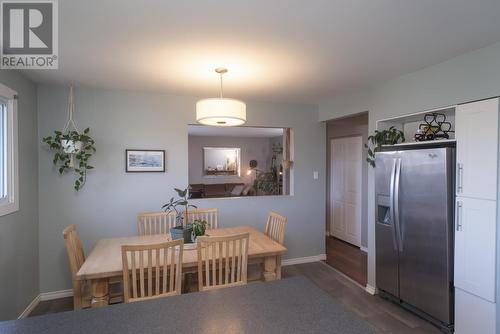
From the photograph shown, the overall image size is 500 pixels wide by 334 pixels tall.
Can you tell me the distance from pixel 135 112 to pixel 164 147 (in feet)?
1.78

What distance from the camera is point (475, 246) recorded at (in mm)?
2242

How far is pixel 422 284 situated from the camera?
8.59ft

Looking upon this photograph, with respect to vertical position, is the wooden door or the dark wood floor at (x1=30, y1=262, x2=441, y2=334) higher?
the wooden door

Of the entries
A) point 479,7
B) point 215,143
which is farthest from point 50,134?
point 215,143

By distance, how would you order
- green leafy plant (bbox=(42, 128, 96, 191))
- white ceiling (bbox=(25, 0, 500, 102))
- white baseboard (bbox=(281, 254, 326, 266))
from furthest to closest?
1. white baseboard (bbox=(281, 254, 326, 266))
2. green leafy plant (bbox=(42, 128, 96, 191))
3. white ceiling (bbox=(25, 0, 500, 102))

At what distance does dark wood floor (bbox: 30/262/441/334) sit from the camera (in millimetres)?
2581

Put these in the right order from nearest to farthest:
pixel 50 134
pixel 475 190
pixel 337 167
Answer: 1. pixel 475 190
2. pixel 50 134
3. pixel 337 167

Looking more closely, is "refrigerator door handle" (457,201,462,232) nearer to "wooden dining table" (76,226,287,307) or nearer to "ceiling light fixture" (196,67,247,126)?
"wooden dining table" (76,226,287,307)

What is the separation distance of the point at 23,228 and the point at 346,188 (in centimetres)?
477

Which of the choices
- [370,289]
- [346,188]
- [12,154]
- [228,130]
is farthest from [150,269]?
[228,130]

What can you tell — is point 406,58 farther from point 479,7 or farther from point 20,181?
point 20,181

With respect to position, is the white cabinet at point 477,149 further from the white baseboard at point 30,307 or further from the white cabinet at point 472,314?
the white baseboard at point 30,307

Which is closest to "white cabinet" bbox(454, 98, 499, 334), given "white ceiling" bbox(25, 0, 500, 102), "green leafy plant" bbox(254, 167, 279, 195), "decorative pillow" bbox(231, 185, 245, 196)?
"white ceiling" bbox(25, 0, 500, 102)

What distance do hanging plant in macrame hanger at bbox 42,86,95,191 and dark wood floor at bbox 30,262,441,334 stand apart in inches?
50.5
